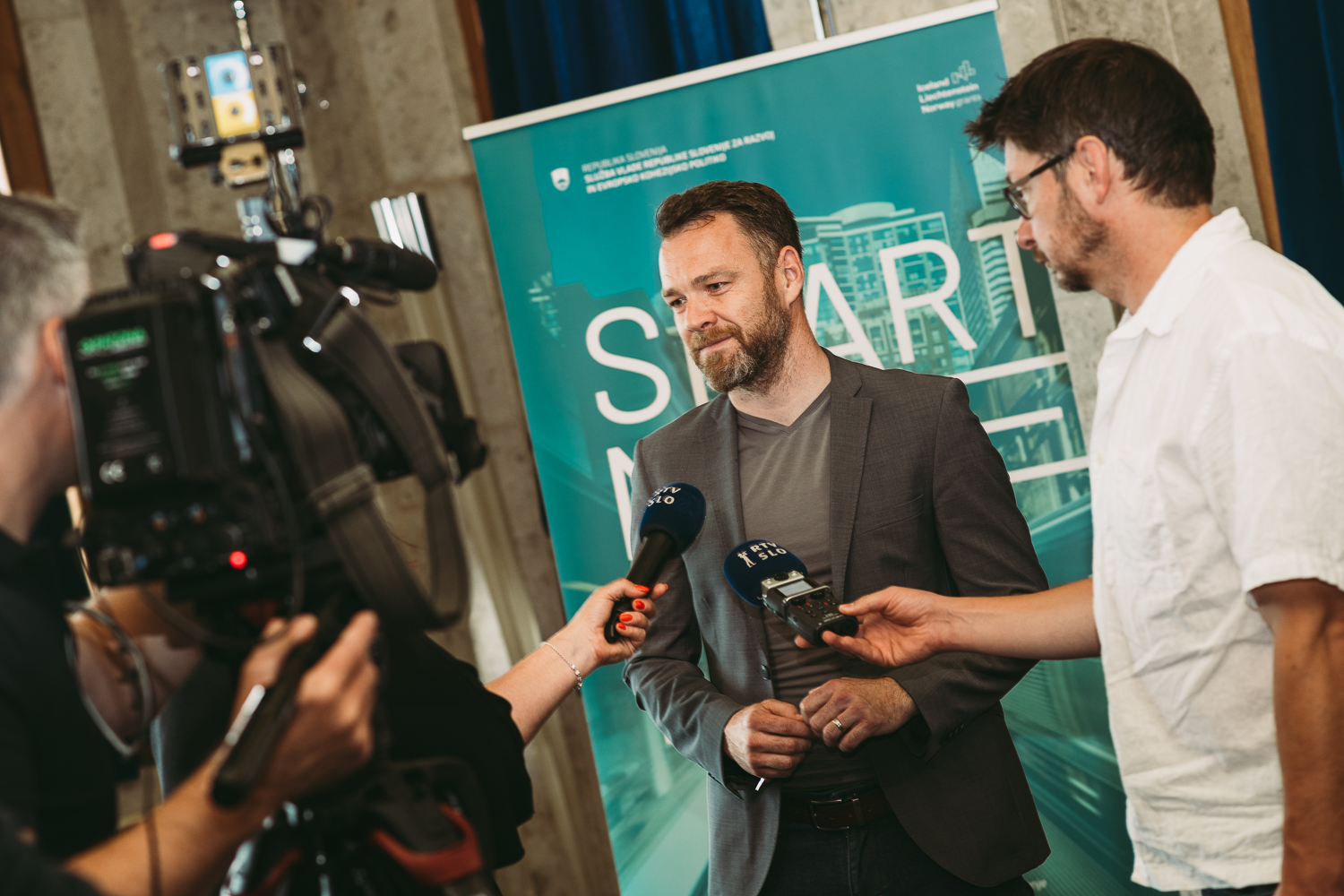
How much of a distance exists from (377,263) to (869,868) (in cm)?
129

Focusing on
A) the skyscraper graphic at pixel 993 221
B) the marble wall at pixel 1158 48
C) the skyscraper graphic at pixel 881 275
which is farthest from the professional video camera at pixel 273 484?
the marble wall at pixel 1158 48

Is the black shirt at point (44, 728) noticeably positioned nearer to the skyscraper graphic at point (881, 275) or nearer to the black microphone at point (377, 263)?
the black microphone at point (377, 263)

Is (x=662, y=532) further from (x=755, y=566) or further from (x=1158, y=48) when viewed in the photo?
(x=1158, y=48)

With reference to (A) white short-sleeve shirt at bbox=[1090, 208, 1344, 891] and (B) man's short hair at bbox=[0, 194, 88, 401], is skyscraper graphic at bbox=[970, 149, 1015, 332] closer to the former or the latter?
(A) white short-sleeve shirt at bbox=[1090, 208, 1344, 891]

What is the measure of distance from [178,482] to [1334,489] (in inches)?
49.1

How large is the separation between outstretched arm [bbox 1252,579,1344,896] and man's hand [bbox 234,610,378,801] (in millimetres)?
1017

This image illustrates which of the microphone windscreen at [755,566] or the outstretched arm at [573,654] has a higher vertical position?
the microphone windscreen at [755,566]

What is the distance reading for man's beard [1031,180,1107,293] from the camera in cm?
143

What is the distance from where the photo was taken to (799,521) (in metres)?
1.91

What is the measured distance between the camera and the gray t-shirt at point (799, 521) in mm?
1796

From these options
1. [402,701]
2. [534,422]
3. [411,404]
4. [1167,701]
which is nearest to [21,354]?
[411,404]

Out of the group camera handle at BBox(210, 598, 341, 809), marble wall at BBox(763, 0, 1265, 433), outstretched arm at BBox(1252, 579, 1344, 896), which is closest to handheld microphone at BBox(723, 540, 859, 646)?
outstretched arm at BBox(1252, 579, 1344, 896)

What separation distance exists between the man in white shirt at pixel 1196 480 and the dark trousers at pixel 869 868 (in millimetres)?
395

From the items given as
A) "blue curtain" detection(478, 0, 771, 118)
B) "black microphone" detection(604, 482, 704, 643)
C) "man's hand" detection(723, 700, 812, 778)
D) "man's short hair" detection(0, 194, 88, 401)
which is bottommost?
"man's hand" detection(723, 700, 812, 778)
